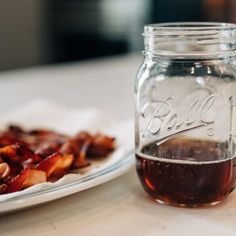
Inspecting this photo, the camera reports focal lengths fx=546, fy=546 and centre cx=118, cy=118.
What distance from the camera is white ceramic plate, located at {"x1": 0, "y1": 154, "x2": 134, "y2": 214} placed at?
0.59 m

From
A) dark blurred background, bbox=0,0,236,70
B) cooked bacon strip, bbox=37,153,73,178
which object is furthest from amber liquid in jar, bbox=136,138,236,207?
dark blurred background, bbox=0,0,236,70

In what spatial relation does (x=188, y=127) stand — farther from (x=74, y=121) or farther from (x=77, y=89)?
(x=77, y=89)

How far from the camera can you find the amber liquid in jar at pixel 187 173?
25.3 inches

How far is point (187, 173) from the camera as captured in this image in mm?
643

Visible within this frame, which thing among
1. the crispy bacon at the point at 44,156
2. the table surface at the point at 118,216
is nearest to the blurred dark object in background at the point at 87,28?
the crispy bacon at the point at 44,156

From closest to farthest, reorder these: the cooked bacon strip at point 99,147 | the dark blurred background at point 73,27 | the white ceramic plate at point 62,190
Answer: the white ceramic plate at point 62,190, the cooked bacon strip at point 99,147, the dark blurred background at point 73,27

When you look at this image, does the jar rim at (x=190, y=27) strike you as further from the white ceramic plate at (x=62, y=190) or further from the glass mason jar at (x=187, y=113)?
the white ceramic plate at (x=62, y=190)

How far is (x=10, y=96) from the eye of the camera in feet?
4.65

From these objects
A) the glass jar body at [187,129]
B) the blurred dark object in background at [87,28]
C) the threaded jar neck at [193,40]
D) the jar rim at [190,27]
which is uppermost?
the jar rim at [190,27]

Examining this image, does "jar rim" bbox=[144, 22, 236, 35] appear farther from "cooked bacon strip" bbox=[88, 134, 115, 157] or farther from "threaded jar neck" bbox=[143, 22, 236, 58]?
"cooked bacon strip" bbox=[88, 134, 115, 157]

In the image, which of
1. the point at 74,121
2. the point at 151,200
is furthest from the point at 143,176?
the point at 74,121

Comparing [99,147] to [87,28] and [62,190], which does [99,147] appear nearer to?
[62,190]

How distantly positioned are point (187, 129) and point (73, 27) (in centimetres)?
277

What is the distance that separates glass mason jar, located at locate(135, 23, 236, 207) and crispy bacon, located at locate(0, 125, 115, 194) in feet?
0.34
